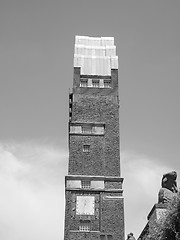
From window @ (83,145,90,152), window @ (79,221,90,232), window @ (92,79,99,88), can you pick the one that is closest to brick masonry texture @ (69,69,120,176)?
window @ (83,145,90,152)

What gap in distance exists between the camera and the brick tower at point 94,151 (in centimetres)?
3706

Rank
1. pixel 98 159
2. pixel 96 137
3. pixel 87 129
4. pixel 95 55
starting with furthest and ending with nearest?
1. pixel 95 55
2. pixel 87 129
3. pixel 96 137
4. pixel 98 159

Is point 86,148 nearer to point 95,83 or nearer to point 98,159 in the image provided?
point 98,159

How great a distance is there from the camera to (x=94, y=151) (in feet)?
132

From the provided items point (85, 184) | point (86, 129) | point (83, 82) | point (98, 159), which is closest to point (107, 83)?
point (83, 82)

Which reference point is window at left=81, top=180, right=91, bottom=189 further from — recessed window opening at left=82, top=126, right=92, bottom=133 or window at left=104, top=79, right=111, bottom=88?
window at left=104, top=79, right=111, bottom=88

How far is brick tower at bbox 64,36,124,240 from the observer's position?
122ft

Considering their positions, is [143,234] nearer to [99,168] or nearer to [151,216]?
[151,216]

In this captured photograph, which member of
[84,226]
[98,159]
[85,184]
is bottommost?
[84,226]

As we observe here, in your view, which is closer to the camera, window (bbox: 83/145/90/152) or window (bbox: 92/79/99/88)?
window (bbox: 83/145/90/152)

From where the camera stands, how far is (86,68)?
44812 mm

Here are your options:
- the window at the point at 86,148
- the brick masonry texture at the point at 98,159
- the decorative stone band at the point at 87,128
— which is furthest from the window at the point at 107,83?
the window at the point at 86,148

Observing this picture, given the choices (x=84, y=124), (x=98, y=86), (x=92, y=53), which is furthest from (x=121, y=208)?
(x=92, y=53)

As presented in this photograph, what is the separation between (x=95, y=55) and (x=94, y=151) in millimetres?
10884
